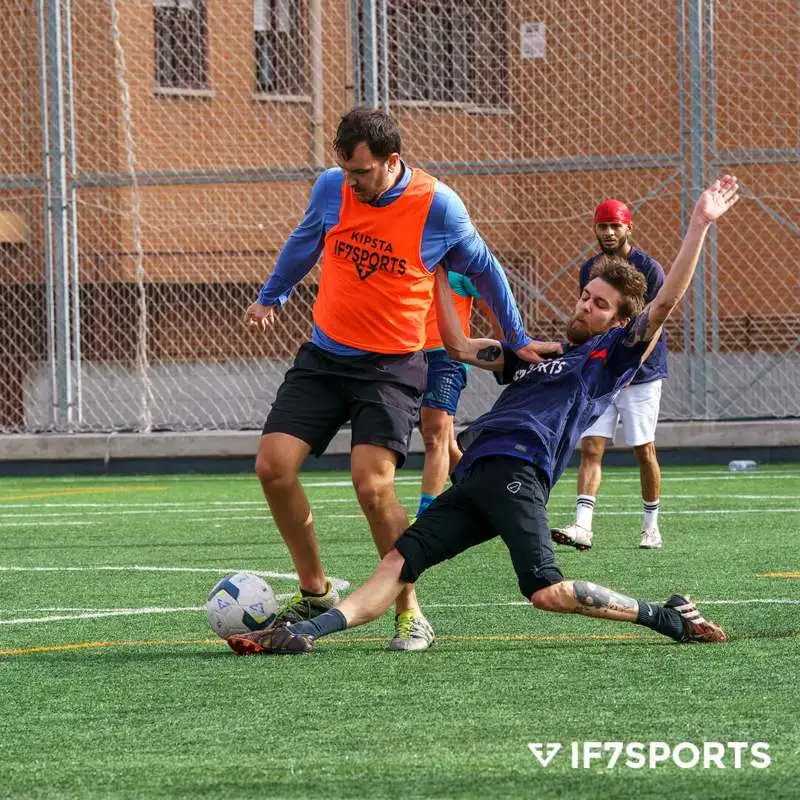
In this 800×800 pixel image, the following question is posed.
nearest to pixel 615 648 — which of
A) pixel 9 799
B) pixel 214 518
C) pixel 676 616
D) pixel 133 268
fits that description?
pixel 676 616

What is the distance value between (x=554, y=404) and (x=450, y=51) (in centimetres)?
1340

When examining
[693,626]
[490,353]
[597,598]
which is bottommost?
[693,626]

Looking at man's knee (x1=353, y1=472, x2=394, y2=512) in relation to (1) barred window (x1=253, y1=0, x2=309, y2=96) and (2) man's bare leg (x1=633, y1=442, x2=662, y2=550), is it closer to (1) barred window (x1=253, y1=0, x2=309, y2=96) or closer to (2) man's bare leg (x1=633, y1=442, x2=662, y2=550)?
(2) man's bare leg (x1=633, y1=442, x2=662, y2=550)

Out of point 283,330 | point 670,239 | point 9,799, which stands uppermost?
point 9,799

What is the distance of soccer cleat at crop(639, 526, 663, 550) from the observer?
9.32 metres

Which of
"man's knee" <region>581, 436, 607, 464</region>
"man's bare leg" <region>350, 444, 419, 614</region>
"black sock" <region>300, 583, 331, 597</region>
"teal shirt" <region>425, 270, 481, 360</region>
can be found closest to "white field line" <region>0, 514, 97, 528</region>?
"teal shirt" <region>425, 270, 481, 360</region>

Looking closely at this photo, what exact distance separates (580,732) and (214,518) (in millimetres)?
7240

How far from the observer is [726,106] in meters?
16.7

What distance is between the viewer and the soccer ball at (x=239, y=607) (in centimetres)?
608

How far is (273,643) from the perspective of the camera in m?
5.80

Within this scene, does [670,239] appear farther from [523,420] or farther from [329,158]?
[523,420]

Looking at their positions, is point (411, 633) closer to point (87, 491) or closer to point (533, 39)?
point (87, 491)

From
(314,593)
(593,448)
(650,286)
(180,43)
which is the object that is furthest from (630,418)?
(180,43)

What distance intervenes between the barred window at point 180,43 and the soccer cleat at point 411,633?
47.5ft
